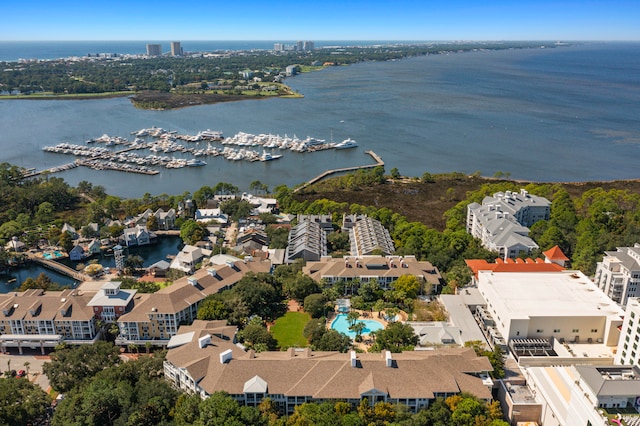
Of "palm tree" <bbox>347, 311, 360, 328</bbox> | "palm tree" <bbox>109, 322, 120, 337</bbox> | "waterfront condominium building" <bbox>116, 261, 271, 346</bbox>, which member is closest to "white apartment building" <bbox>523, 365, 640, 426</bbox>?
"palm tree" <bbox>347, 311, 360, 328</bbox>

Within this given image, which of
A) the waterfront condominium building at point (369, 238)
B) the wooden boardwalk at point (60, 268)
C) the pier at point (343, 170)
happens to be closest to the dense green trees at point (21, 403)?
the wooden boardwalk at point (60, 268)

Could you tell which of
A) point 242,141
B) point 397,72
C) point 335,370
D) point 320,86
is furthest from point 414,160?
point 397,72

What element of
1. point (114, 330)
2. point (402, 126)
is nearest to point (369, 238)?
point (114, 330)

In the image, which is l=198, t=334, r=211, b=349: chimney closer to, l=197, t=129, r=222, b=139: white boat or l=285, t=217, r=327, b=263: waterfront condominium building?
l=285, t=217, r=327, b=263: waterfront condominium building

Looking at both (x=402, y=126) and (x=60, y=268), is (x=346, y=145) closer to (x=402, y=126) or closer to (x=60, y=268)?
(x=402, y=126)

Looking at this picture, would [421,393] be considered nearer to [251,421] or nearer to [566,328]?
[251,421]

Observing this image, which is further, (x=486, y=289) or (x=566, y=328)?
(x=486, y=289)

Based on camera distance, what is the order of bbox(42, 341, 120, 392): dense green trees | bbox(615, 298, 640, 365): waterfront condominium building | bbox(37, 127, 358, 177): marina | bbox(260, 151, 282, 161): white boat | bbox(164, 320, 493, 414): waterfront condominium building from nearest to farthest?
1. bbox(164, 320, 493, 414): waterfront condominium building
2. bbox(42, 341, 120, 392): dense green trees
3. bbox(615, 298, 640, 365): waterfront condominium building
4. bbox(37, 127, 358, 177): marina
5. bbox(260, 151, 282, 161): white boat
